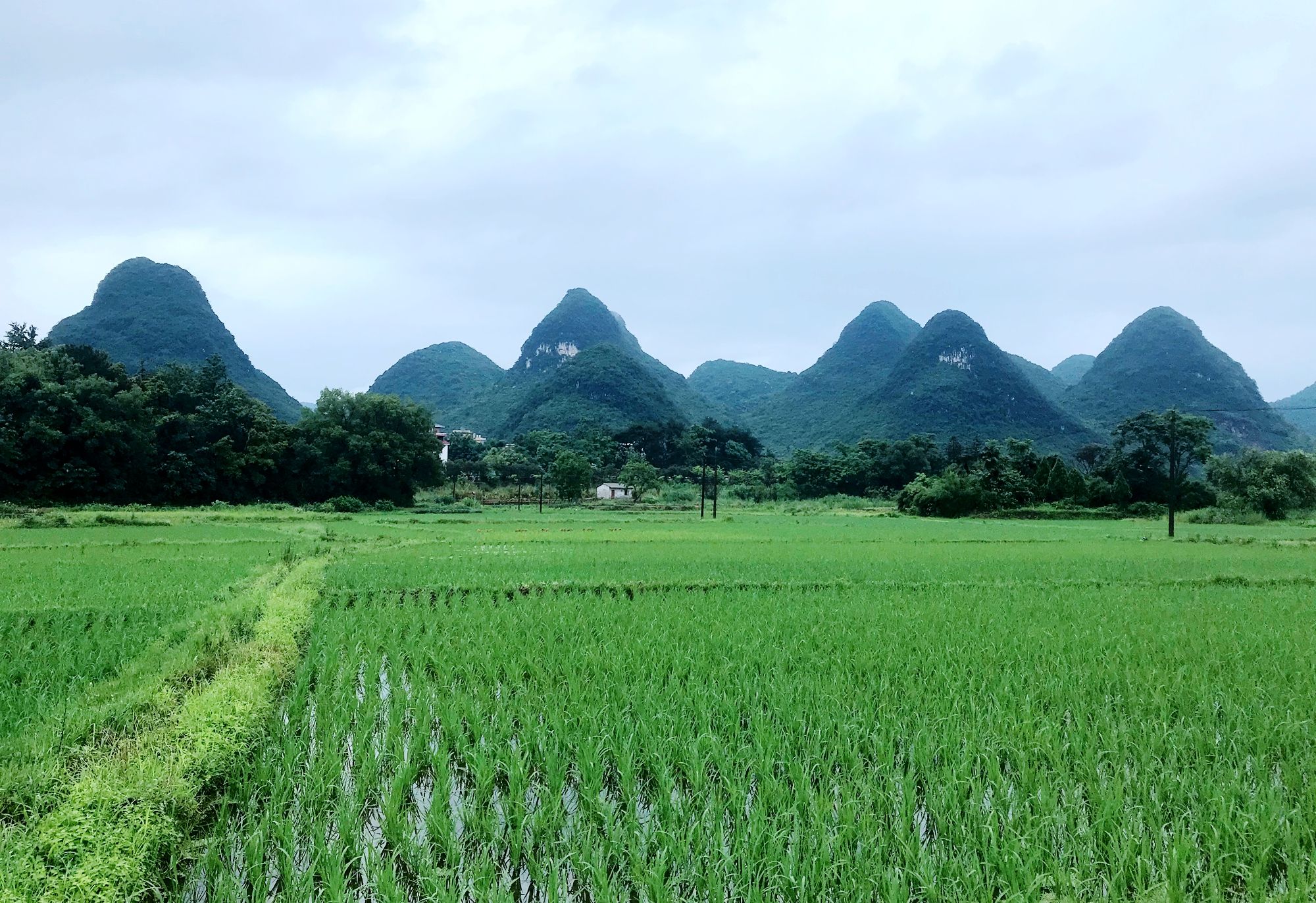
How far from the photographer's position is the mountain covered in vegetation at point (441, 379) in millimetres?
95625

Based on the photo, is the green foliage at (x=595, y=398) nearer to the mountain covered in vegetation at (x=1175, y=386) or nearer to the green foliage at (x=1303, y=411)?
the mountain covered in vegetation at (x=1175, y=386)

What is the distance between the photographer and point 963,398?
7181 cm

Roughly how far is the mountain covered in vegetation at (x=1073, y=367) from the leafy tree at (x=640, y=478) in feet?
329

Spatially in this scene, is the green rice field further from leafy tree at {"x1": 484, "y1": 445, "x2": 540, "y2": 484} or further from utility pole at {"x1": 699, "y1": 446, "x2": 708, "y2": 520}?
leafy tree at {"x1": 484, "y1": 445, "x2": 540, "y2": 484}

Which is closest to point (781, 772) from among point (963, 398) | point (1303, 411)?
point (963, 398)

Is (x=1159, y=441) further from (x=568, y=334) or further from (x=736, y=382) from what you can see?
(x=736, y=382)

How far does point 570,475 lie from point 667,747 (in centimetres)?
3898

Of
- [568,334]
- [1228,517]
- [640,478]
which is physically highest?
[568,334]

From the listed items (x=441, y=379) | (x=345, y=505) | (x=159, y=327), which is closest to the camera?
(x=345, y=505)

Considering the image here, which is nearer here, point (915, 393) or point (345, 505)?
point (345, 505)

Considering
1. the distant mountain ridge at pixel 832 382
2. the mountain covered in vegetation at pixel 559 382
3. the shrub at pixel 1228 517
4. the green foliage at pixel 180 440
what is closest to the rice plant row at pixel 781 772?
the shrub at pixel 1228 517

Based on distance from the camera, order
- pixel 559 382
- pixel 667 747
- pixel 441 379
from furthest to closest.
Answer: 1. pixel 441 379
2. pixel 559 382
3. pixel 667 747

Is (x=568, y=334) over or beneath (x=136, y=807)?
over

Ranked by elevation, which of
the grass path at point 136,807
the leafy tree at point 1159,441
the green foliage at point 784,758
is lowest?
the green foliage at point 784,758
